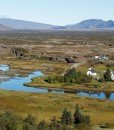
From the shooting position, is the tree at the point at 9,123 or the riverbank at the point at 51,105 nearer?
the tree at the point at 9,123

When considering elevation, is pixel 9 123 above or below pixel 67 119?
above

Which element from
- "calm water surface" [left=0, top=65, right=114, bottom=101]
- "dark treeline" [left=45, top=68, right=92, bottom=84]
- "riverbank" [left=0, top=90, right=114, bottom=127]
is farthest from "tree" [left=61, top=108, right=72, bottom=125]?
"dark treeline" [left=45, top=68, right=92, bottom=84]

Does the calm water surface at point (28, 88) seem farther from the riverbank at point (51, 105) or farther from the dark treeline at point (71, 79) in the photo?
the riverbank at point (51, 105)

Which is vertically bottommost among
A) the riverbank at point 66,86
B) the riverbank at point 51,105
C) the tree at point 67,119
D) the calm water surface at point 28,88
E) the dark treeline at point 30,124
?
the calm water surface at point 28,88

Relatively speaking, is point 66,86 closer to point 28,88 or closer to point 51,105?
point 28,88

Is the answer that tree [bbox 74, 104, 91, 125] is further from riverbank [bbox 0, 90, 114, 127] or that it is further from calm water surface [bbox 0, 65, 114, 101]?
calm water surface [bbox 0, 65, 114, 101]

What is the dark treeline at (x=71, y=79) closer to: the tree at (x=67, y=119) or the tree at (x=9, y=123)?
the tree at (x=67, y=119)

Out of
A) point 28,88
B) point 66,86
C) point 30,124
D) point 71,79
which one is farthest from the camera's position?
point 71,79

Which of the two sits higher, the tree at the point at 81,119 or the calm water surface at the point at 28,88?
the tree at the point at 81,119

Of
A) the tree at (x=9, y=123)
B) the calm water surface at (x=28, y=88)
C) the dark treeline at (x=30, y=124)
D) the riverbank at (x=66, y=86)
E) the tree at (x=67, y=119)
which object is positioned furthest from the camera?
the riverbank at (x=66, y=86)

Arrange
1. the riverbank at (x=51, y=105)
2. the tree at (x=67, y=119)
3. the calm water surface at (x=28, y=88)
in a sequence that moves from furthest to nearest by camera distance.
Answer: the calm water surface at (x=28, y=88) < the riverbank at (x=51, y=105) < the tree at (x=67, y=119)

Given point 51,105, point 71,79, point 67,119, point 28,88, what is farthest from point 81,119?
point 71,79

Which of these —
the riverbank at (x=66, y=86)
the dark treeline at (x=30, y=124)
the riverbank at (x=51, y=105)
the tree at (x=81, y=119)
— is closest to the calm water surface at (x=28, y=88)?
the riverbank at (x=66, y=86)
